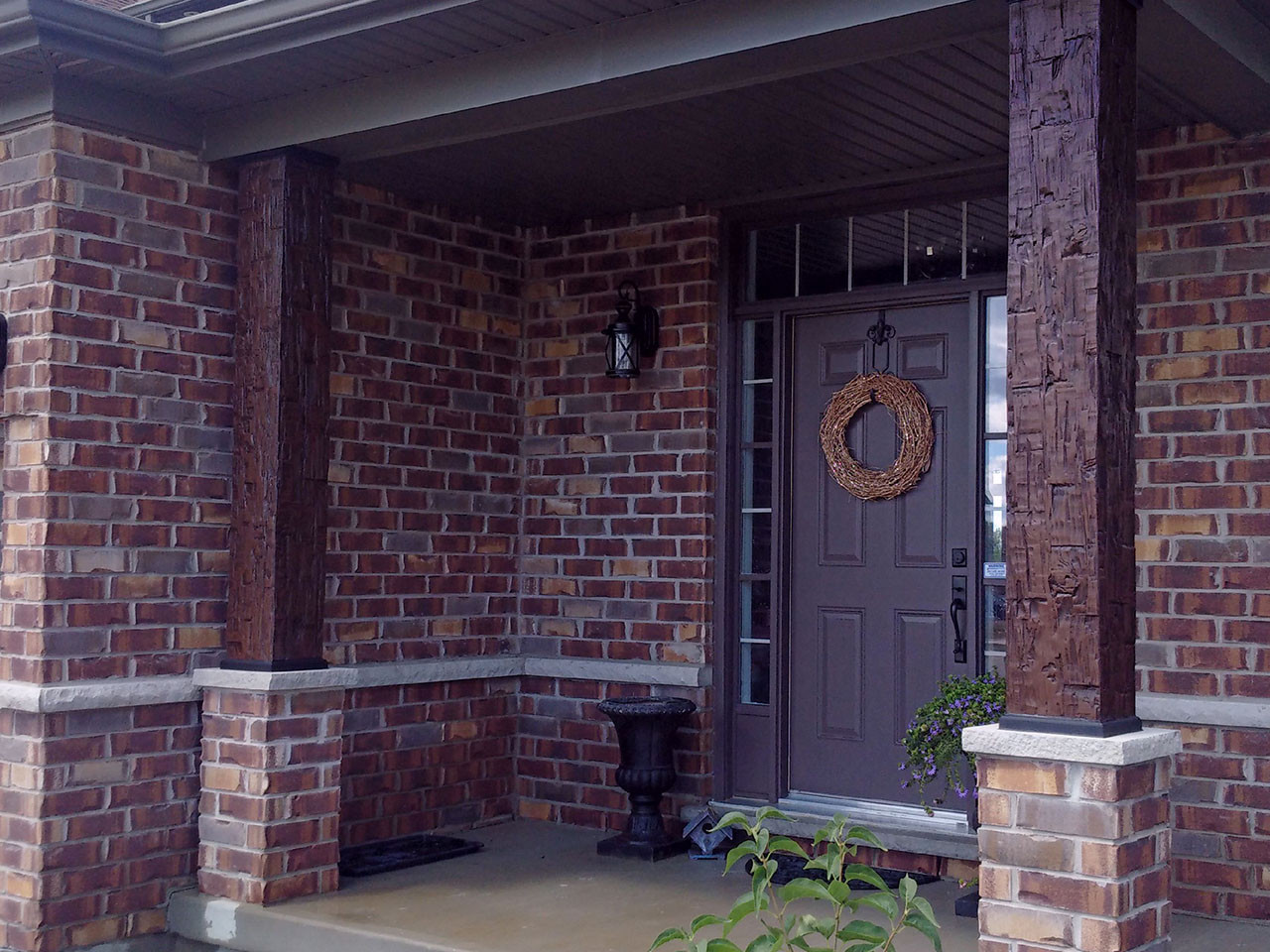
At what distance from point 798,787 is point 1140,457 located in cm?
197

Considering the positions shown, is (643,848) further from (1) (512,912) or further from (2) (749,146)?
(2) (749,146)

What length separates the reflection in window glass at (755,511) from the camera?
587 cm

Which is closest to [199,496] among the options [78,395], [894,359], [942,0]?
[78,395]

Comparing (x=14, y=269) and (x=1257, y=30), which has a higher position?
(x=1257, y=30)

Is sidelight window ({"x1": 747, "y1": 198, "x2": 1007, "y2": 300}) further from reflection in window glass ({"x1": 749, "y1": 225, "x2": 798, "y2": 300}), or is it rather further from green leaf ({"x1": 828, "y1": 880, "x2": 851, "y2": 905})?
green leaf ({"x1": 828, "y1": 880, "x2": 851, "y2": 905})

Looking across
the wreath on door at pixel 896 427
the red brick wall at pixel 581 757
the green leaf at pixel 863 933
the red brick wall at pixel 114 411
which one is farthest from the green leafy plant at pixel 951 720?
the red brick wall at pixel 114 411

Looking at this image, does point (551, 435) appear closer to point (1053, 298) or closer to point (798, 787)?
point (798, 787)

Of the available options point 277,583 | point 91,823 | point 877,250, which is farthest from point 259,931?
point 877,250

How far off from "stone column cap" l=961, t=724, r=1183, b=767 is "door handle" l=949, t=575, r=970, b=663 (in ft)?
6.21

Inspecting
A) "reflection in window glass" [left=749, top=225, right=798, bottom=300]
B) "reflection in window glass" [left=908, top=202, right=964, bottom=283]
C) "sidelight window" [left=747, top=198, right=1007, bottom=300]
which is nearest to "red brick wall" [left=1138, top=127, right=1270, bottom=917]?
"sidelight window" [left=747, top=198, right=1007, bottom=300]

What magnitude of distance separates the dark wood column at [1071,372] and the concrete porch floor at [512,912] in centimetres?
134

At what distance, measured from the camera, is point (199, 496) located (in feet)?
16.5

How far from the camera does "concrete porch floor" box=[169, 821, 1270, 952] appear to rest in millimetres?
4344

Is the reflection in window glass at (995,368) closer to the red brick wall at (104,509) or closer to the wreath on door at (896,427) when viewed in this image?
the wreath on door at (896,427)
